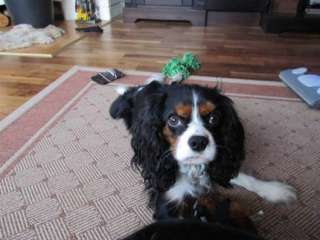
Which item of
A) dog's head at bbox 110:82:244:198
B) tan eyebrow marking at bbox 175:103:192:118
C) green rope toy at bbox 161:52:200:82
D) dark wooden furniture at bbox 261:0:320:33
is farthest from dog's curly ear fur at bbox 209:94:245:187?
dark wooden furniture at bbox 261:0:320:33

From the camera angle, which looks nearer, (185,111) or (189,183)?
(185,111)

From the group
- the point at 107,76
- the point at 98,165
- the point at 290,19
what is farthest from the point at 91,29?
the point at 98,165

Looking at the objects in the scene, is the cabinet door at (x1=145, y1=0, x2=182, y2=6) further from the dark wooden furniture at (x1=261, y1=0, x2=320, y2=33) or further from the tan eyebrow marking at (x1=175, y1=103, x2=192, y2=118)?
the tan eyebrow marking at (x1=175, y1=103, x2=192, y2=118)

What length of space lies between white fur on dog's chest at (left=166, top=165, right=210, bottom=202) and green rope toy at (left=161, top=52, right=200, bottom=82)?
3.19ft

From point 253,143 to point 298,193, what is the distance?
357mm

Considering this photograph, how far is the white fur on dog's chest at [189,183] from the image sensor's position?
1.13 m

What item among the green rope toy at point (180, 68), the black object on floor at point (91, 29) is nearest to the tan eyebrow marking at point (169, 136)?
the green rope toy at point (180, 68)

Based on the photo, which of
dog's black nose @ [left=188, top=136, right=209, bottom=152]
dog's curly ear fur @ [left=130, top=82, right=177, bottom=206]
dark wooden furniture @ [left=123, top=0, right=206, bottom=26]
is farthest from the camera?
dark wooden furniture @ [left=123, top=0, right=206, bottom=26]

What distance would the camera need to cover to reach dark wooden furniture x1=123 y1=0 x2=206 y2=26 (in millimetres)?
3814

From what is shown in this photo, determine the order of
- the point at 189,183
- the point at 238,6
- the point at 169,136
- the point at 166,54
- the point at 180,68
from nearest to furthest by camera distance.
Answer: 1. the point at 169,136
2. the point at 189,183
3. the point at 180,68
4. the point at 166,54
5. the point at 238,6

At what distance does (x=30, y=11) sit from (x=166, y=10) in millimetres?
1561

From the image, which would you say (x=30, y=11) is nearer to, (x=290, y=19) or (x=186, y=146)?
(x=290, y=19)

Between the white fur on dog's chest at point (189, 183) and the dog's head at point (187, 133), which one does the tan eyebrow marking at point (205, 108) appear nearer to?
the dog's head at point (187, 133)

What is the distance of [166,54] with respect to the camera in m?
2.85
